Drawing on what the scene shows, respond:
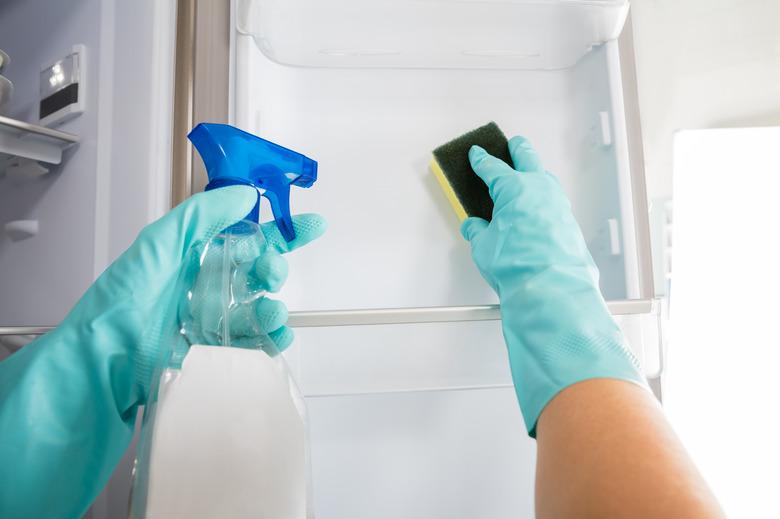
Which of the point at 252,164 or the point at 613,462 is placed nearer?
the point at 613,462

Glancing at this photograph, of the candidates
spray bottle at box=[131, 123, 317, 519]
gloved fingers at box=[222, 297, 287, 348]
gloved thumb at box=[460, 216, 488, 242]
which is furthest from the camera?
gloved thumb at box=[460, 216, 488, 242]

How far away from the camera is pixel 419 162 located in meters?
0.79

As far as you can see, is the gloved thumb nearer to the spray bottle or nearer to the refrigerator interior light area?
the refrigerator interior light area

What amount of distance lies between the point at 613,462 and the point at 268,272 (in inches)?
15.2

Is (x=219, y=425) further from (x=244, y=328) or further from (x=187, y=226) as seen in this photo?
(x=187, y=226)

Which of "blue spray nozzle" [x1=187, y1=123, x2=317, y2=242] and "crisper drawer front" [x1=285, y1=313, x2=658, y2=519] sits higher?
"blue spray nozzle" [x1=187, y1=123, x2=317, y2=242]

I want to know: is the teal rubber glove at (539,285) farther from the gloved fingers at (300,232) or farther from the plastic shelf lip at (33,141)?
the plastic shelf lip at (33,141)

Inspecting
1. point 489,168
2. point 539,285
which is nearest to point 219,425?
point 539,285

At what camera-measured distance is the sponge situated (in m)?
0.73

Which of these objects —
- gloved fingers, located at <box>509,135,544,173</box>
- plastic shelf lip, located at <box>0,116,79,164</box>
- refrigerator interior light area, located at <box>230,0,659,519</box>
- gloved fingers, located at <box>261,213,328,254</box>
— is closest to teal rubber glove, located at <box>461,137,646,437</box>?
gloved fingers, located at <box>509,135,544,173</box>

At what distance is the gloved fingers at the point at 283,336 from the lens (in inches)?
23.0

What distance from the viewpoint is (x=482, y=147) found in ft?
2.48

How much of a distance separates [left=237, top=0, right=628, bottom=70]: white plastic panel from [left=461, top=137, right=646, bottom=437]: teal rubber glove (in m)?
0.18

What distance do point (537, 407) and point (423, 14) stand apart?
613mm
